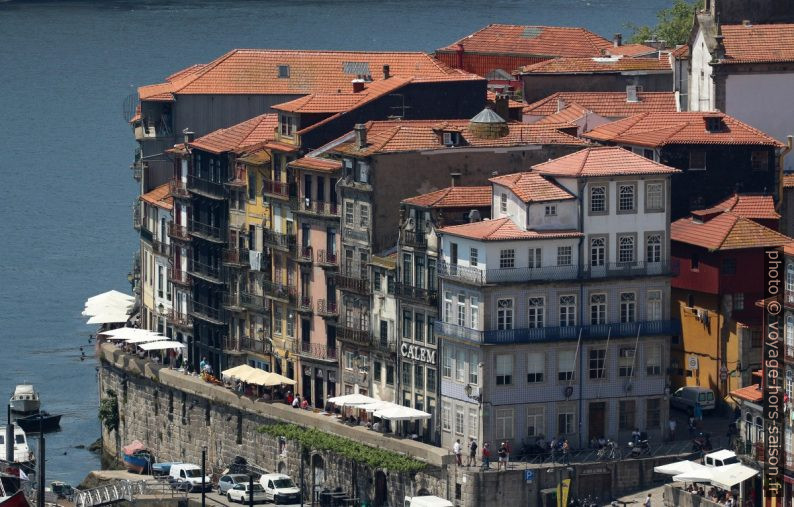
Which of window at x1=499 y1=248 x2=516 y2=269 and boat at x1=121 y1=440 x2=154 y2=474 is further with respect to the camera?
boat at x1=121 y1=440 x2=154 y2=474

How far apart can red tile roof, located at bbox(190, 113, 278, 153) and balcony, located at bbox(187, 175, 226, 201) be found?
1.63 m

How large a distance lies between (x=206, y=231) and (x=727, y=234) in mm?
31286

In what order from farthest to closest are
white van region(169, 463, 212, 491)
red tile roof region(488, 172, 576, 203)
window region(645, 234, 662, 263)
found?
white van region(169, 463, 212, 491), window region(645, 234, 662, 263), red tile roof region(488, 172, 576, 203)

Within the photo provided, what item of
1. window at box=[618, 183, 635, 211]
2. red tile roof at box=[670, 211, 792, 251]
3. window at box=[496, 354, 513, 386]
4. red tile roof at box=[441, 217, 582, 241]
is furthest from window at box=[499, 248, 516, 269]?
red tile roof at box=[670, 211, 792, 251]

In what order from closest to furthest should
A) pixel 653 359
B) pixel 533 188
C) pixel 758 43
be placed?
pixel 533 188 → pixel 653 359 → pixel 758 43

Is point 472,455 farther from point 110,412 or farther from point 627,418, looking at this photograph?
point 110,412

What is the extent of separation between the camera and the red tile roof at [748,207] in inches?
5374

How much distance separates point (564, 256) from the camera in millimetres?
127812

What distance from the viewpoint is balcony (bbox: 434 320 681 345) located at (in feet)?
414

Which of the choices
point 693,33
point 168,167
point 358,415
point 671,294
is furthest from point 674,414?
point 168,167

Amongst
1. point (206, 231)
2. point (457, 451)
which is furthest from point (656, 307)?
point (206, 231)

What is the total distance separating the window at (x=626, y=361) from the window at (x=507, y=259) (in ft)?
20.7

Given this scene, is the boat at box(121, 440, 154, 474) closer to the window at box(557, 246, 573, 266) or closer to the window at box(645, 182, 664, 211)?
the window at box(557, 246, 573, 266)

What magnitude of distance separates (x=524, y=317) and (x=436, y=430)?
21.9 ft
